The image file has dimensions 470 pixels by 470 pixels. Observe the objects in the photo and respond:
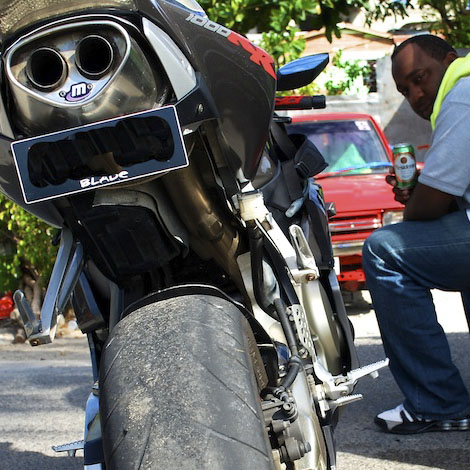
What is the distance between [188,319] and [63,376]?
3879 millimetres

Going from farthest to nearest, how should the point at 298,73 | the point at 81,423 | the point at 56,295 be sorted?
the point at 81,423 < the point at 298,73 < the point at 56,295

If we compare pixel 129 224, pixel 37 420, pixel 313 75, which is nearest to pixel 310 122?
pixel 37 420

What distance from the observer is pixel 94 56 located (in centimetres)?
198

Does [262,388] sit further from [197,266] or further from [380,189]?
[380,189]

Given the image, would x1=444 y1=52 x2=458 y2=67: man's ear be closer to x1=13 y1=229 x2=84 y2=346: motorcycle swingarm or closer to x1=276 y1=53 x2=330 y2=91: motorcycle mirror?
x1=276 y1=53 x2=330 y2=91: motorcycle mirror

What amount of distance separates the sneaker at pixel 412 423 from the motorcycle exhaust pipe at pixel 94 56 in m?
2.38

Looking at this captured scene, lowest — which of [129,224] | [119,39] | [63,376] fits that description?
[63,376]

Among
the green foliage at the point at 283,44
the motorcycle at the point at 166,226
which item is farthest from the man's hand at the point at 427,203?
the green foliage at the point at 283,44

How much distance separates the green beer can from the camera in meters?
3.77

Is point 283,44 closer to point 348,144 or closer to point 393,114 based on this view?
point 348,144

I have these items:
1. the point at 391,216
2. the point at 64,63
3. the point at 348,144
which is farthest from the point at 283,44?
the point at 64,63

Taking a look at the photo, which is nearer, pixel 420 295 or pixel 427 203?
pixel 427 203

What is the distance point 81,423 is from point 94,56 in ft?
8.81

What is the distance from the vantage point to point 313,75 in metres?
2.89
